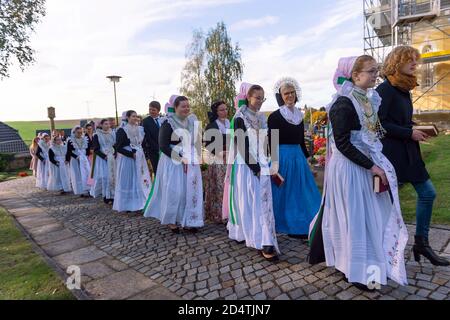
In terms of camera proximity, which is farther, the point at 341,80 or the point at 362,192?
the point at 341,80

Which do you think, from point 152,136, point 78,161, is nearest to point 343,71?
point 152,136

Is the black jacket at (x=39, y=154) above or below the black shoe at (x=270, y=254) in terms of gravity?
above

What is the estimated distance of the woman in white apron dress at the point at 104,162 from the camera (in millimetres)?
7923

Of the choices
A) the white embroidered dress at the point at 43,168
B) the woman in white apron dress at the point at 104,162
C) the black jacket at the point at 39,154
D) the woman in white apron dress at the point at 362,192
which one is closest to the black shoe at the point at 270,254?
the woman in white apron dress at the point at 362,192

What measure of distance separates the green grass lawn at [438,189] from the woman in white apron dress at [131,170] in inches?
192

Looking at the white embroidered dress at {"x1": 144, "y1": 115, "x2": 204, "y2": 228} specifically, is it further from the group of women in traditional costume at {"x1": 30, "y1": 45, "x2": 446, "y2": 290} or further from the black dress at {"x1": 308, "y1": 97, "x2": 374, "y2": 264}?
the black dress at {"x1": 308, "y1": 97, "x2": 374, "y2": 264}

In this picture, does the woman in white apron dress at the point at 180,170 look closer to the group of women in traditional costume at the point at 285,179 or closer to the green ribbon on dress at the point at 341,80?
the group of women in traditional costume at the point at 285,179

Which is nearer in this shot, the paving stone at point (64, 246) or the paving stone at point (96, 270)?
the paving stone at point (96, 270)

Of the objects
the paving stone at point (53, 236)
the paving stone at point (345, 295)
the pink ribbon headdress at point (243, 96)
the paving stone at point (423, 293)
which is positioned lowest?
the paving stone at point (53, 236)

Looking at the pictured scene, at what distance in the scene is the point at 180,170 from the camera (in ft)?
16.9

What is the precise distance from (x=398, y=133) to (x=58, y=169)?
1048 centimetres

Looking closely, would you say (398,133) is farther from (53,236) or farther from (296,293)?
(53,236)

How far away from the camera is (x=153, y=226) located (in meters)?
5.72
